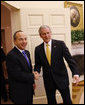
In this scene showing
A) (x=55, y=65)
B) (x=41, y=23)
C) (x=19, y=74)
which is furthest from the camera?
(x=41, y=23)

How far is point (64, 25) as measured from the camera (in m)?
3.72

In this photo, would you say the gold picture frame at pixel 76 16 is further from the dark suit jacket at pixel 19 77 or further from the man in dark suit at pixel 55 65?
the dark suit jacket at pixel 19 77

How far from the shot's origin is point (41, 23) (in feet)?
11.8

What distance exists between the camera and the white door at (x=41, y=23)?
3484mm

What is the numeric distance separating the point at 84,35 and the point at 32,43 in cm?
282

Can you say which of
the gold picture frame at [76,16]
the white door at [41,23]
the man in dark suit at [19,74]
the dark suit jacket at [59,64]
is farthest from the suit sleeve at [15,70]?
the gold picture frame at [76,16]

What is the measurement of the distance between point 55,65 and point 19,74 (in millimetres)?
678

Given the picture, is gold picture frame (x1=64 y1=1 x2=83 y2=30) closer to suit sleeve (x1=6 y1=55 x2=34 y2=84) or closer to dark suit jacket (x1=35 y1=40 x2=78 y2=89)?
dark suit jacket (x1=35 y1=40 x2=78 y2=89)

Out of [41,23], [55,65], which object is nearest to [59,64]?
[55,65]

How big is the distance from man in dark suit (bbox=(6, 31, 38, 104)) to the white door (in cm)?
119

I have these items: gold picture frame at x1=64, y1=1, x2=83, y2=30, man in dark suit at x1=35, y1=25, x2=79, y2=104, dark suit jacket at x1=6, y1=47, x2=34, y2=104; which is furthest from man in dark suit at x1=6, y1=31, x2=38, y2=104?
gold picture frame at x1=64, y1=1, x2=83, y2=30

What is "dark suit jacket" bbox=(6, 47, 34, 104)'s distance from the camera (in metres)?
2.16

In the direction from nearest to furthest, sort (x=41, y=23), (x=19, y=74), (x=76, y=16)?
(x=19, y=74), (x=41, y=23), (x=76, y=16)

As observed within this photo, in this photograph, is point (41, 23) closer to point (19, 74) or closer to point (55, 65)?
point (55, 65)
